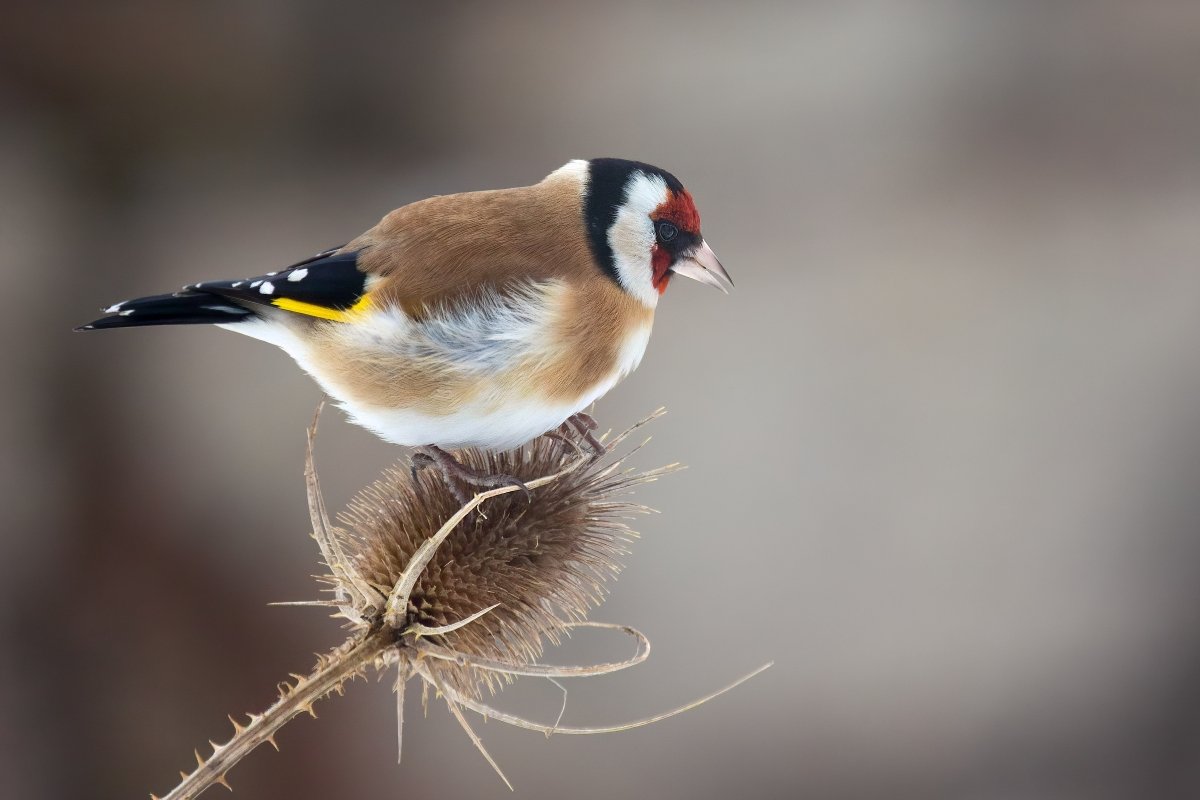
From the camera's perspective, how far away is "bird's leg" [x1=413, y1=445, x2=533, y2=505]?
0.94m

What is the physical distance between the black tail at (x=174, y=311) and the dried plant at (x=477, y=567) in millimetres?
175

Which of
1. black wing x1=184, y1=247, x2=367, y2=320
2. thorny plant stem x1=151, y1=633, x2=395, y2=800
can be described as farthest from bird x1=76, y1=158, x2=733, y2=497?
thorny plant stem x1=151, y1=633, x2=395, y2=800

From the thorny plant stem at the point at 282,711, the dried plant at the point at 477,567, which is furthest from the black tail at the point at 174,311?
the thorny plant stem at the point at 282,711

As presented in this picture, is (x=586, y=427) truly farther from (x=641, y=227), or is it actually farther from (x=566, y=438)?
(x=641, y=227)

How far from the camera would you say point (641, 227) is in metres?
0.98

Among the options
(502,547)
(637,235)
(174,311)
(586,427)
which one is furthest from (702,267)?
(174,311)

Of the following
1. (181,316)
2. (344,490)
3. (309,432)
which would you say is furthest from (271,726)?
(344,490)

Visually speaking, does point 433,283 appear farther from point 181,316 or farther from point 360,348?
point 181,316

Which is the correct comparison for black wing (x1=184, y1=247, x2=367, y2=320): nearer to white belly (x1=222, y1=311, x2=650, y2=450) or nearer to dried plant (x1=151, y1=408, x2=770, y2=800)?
white belly (x1=222, y1=311, x2=650, y2=450)

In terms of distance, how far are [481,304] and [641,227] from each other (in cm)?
17

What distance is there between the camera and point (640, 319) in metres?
1.00

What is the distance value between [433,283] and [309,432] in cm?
19

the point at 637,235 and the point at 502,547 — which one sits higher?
the point at 637,235

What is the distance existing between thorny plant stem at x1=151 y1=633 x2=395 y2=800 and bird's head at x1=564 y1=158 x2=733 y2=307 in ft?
1.34
